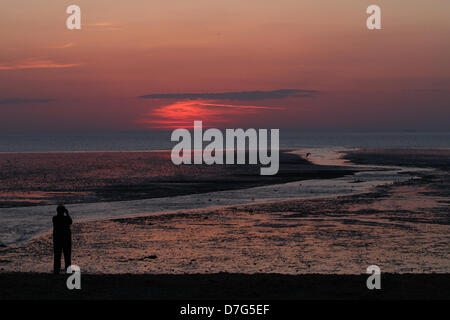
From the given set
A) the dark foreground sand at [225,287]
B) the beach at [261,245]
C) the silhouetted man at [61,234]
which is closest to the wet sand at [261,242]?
the beach at [261,245]

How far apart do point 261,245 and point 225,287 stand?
728 cm

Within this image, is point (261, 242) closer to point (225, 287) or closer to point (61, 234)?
point (225, 287)

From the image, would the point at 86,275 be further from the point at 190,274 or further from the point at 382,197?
the point at 382,197

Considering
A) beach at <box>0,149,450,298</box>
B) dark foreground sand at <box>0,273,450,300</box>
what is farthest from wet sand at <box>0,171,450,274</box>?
dark foreground sand at <box>0,273,450,300</box>

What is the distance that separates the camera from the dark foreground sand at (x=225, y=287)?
44.3 feet

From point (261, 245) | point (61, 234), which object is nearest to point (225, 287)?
point (61, 234)

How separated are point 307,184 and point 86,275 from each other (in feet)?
118

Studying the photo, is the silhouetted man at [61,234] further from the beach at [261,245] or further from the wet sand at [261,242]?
the wet sand at [261,242]

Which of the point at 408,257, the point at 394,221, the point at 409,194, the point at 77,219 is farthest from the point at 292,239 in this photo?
the point at 409,194

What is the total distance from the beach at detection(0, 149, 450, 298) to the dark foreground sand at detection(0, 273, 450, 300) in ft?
0.41

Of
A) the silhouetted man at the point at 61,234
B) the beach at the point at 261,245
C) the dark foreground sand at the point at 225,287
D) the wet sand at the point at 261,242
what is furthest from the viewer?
the wet sand at the point at 261,242

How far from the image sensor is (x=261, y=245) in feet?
70.7

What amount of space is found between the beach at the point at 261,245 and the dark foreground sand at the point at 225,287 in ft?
0.41

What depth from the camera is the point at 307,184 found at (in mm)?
49969
